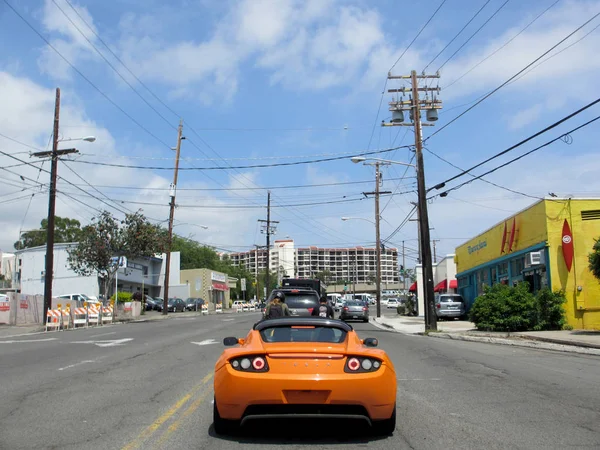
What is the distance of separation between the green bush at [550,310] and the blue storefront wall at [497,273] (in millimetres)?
1422

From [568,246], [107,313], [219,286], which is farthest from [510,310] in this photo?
[219,286]

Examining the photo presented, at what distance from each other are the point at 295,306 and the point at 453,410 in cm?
1331

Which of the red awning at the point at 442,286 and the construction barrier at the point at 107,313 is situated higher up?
the red awning at the point at 442,286

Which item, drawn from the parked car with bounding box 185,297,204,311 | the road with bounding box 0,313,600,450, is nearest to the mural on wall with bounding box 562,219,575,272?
the road with bounding box 0,313,600,450

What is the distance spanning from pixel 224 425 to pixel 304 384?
113 centimetres

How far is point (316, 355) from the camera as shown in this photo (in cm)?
612

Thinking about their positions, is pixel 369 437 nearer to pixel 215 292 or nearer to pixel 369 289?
pixel 215 292

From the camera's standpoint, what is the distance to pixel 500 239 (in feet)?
103

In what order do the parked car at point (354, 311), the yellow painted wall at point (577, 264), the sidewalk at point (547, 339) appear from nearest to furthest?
the sidewalk at point (547, 339) → the yellow painted wall at point (577, 264) → the parked car at point (354, 311)

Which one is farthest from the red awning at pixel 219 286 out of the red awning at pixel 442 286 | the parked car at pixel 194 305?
the red awning at pixel 442 286

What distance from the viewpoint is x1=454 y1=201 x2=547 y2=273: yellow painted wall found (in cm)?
2496

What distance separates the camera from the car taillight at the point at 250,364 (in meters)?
6.08

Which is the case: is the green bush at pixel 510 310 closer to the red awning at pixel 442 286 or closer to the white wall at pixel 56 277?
the red awning at pixel 442 286

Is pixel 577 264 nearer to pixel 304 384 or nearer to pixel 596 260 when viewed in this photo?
pixel 596 260
